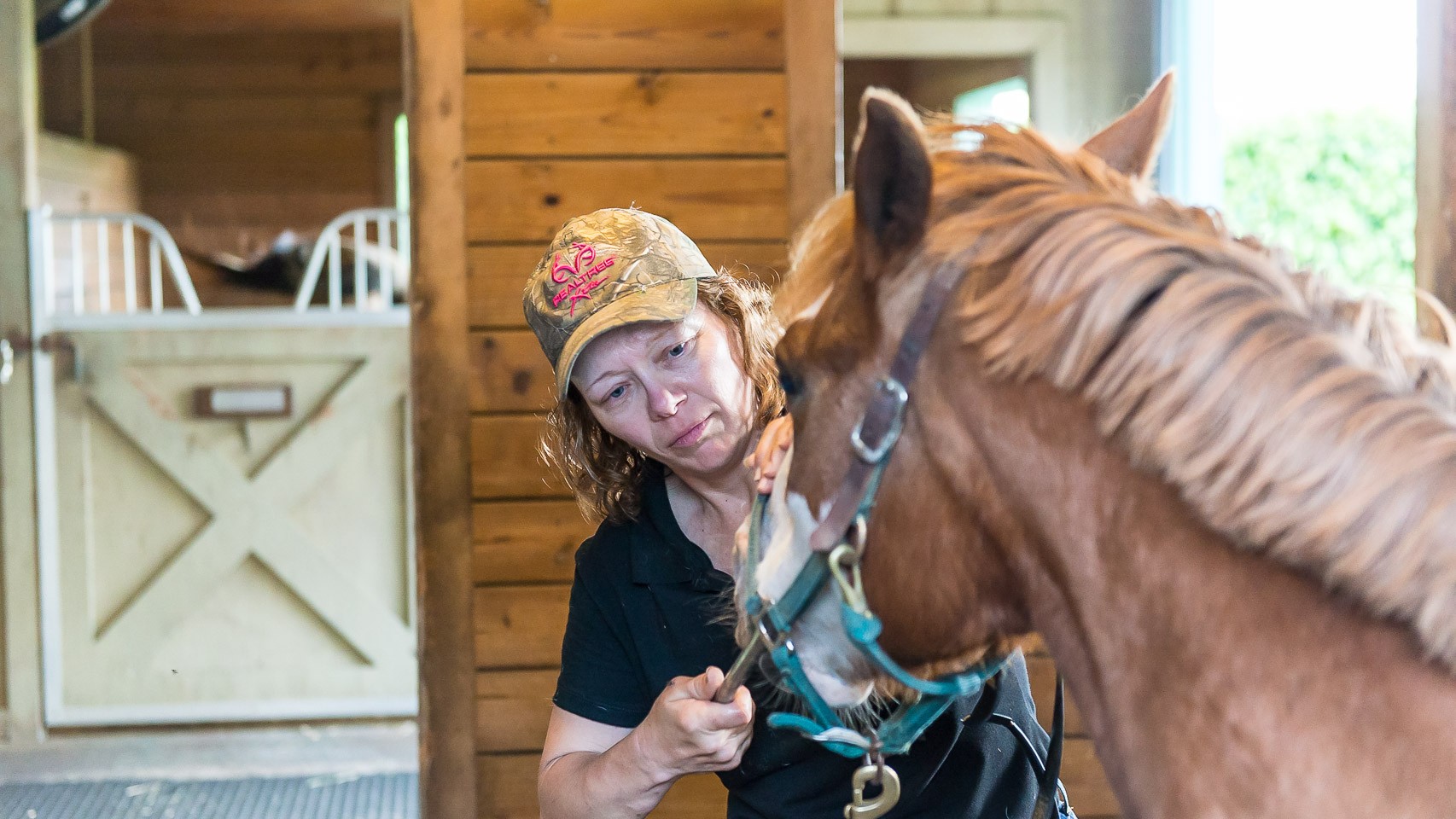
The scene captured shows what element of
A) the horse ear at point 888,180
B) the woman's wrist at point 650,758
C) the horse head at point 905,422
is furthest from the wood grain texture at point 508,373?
the horse ear at point 888,180

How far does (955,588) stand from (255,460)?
2.96m

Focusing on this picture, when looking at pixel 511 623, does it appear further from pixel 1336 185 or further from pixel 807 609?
pixel 1336 185

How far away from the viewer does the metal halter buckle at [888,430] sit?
69 centimetres

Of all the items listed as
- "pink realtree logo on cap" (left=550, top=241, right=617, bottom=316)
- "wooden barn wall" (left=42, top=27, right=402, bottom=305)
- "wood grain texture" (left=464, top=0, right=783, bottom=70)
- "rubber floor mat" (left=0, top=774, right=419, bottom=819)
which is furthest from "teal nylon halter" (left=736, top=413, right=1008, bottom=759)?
"wooden barn wall" (left=42, top=27, right=402, bottom=305)

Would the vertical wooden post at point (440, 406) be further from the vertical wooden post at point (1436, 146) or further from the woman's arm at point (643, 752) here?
the vertical wooden post at point (1436, 146)

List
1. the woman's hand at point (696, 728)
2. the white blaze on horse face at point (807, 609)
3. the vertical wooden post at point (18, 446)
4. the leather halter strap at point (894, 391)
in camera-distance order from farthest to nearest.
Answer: the vertical wooden post at point (18, 446), the woman's hand at point (696, 728), the white blaze on horse face at point (807, 609), the leather halter strap at point (894, 391)

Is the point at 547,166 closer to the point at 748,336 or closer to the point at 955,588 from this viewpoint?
the point at 748,336

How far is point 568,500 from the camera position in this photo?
6.66 feet

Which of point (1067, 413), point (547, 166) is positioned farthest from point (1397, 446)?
point (547, 166)

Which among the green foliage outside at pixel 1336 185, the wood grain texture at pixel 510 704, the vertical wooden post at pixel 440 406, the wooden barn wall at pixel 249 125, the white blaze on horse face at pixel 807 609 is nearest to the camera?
the white blaze on horse face at pixel 807 609

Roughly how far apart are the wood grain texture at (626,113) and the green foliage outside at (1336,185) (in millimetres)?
2071

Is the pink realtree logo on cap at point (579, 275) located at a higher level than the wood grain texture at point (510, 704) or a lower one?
higher

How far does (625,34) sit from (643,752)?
127cm

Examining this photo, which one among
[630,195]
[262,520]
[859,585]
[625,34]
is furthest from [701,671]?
[262,520]
